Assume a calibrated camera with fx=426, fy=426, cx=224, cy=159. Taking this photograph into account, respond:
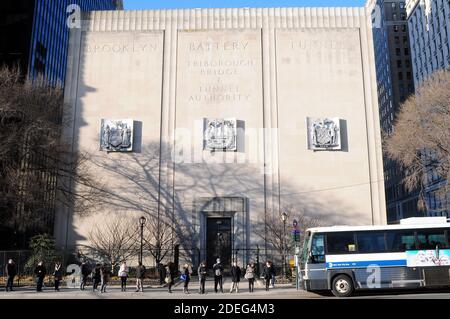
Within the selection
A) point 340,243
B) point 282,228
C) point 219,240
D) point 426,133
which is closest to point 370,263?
point 340,243

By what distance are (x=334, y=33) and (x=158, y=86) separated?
57.5 feet

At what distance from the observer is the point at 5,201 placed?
29.5 metres

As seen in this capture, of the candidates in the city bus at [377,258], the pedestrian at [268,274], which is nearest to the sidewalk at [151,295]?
the pedestrian at [268,274]

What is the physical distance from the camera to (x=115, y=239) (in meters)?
35.2

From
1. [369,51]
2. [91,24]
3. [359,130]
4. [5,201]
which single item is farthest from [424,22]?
[5,201]

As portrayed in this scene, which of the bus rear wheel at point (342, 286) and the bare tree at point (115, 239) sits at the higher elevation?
the bare tree at point (115, 239)

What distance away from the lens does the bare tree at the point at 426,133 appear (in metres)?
34.2

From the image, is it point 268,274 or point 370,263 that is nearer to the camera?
point 370,263

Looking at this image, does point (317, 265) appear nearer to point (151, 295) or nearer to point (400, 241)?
point (400, 241)

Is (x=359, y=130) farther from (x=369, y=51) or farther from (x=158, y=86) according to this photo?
(x=158, y=86)

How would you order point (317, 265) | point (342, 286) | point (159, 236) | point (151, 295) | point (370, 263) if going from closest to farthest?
point (342, 286), point (370, 263), point (317, 265), point (151, 295), point (159, 236)

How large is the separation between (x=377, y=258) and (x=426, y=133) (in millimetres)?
19656

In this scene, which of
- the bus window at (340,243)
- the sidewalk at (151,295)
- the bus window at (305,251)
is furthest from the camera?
the bus window at (305,251)

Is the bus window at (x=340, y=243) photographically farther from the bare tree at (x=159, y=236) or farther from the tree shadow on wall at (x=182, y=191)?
the bare tree at (x=159, y=236)
